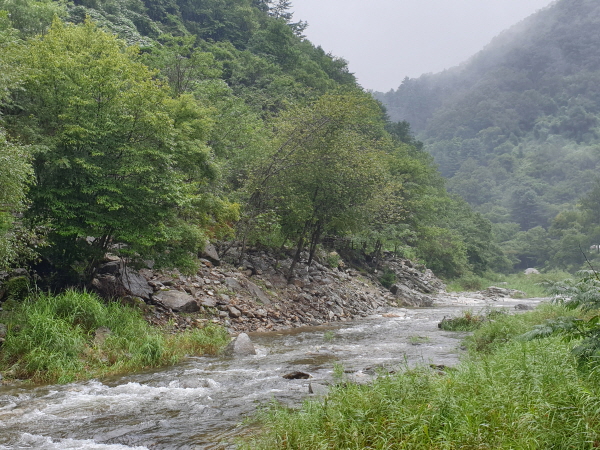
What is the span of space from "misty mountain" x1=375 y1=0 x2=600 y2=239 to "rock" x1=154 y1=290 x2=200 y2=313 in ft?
273

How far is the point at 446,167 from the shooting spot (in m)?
131

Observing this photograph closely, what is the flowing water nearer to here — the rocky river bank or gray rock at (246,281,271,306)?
the rocky river bank

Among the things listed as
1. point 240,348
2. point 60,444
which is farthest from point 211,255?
point 60,444

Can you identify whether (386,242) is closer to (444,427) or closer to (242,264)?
(242,264)

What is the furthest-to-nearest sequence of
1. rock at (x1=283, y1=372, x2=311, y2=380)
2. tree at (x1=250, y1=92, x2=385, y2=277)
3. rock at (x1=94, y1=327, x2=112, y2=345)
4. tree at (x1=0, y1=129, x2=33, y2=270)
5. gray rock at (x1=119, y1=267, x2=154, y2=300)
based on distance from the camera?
tree at (x1=250, y1=92, x2=385, y2=277) < gray rock at (x1=119, y1=267, x2=154, y2=300) < rock at (x1=94, y1=327, x2=112, y2=345) < rock at (x1=283, y1=372, x2=311, y2=380) < tree at (x1=0, y1=129, x2=33, y2=270)

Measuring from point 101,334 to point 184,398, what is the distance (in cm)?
411

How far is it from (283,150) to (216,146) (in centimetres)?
321

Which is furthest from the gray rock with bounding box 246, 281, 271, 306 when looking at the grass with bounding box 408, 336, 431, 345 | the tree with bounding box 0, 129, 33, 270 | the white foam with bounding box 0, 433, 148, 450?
the white foam with bounding box 0, 433, 148, 450

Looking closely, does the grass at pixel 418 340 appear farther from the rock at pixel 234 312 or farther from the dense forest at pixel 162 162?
the dense forest at pixel 162 162

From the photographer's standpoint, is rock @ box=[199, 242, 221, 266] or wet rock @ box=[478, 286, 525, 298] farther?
wet rock @ box=[478, 286, 525, 298]

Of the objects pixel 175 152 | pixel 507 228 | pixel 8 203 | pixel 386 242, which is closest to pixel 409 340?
pixel 175 152

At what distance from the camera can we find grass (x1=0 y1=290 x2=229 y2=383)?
939 cm

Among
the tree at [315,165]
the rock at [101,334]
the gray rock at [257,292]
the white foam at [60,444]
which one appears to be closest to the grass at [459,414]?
the white foam at [60,444]

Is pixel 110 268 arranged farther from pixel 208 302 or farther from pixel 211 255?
pixel 211 255
